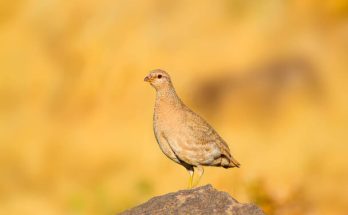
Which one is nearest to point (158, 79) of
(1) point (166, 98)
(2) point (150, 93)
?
(1) point (166, 98)

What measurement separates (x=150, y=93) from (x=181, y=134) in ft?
52.2

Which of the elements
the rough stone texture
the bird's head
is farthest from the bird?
the rough stone texture

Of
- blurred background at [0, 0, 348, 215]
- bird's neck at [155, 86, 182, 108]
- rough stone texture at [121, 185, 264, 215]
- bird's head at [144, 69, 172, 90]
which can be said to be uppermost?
blurred background at [0, 0, 348, 215]

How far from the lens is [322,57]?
32312 millimetres

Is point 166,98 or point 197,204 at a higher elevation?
point 166,98

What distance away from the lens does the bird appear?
49.8 feet

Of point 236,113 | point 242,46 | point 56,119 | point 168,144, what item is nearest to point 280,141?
point 236,113

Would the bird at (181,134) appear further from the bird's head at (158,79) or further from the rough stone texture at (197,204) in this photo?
the rough stone texture at (197,204)

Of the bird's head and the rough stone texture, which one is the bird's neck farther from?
the rough stone texture

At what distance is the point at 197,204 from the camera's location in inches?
516

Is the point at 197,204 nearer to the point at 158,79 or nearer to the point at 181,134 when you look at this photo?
the point at 181,134

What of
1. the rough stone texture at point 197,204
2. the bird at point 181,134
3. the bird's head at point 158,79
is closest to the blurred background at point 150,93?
the bird at point 181,134

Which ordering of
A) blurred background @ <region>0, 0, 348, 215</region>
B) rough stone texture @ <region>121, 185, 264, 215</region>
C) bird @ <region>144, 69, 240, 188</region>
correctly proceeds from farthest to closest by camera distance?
blurred background @ <region>0, 0, 348, 215</region> → bird @ <region>144, 69, 240, 188</region> → rough stone texture @ <region>121, 185, 264, 215</region>

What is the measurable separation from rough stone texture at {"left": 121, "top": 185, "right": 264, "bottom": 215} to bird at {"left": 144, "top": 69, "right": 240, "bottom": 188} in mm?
1787
